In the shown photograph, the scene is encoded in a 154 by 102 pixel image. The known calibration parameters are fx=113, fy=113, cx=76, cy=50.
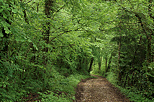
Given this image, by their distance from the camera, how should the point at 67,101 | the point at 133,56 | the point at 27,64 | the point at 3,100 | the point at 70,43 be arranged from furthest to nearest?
the point at 133,56 → the point at 70,43 → the point at 67,101 → the point at 27,64 → the point at 3,100

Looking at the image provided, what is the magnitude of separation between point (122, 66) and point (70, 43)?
23.7 feet

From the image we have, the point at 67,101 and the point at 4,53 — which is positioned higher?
the point at 4,53

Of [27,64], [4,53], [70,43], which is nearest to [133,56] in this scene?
[70,43]

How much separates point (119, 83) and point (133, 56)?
3290mm

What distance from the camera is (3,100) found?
3.78 m

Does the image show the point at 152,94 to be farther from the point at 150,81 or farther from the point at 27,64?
the point at 27,64

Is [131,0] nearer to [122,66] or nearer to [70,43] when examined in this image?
[70,43]

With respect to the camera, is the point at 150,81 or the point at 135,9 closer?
the point at 135,9

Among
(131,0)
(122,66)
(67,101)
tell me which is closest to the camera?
(67,101)

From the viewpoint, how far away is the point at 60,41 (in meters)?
7.10

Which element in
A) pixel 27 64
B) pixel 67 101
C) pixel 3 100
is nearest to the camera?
pixel 3 100

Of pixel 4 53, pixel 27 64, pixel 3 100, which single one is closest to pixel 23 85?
pixel 27 64

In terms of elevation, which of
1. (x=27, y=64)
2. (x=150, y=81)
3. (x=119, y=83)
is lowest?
(x=119, y=83)

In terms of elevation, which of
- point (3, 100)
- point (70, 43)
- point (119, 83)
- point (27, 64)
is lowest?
point (119, 83)
